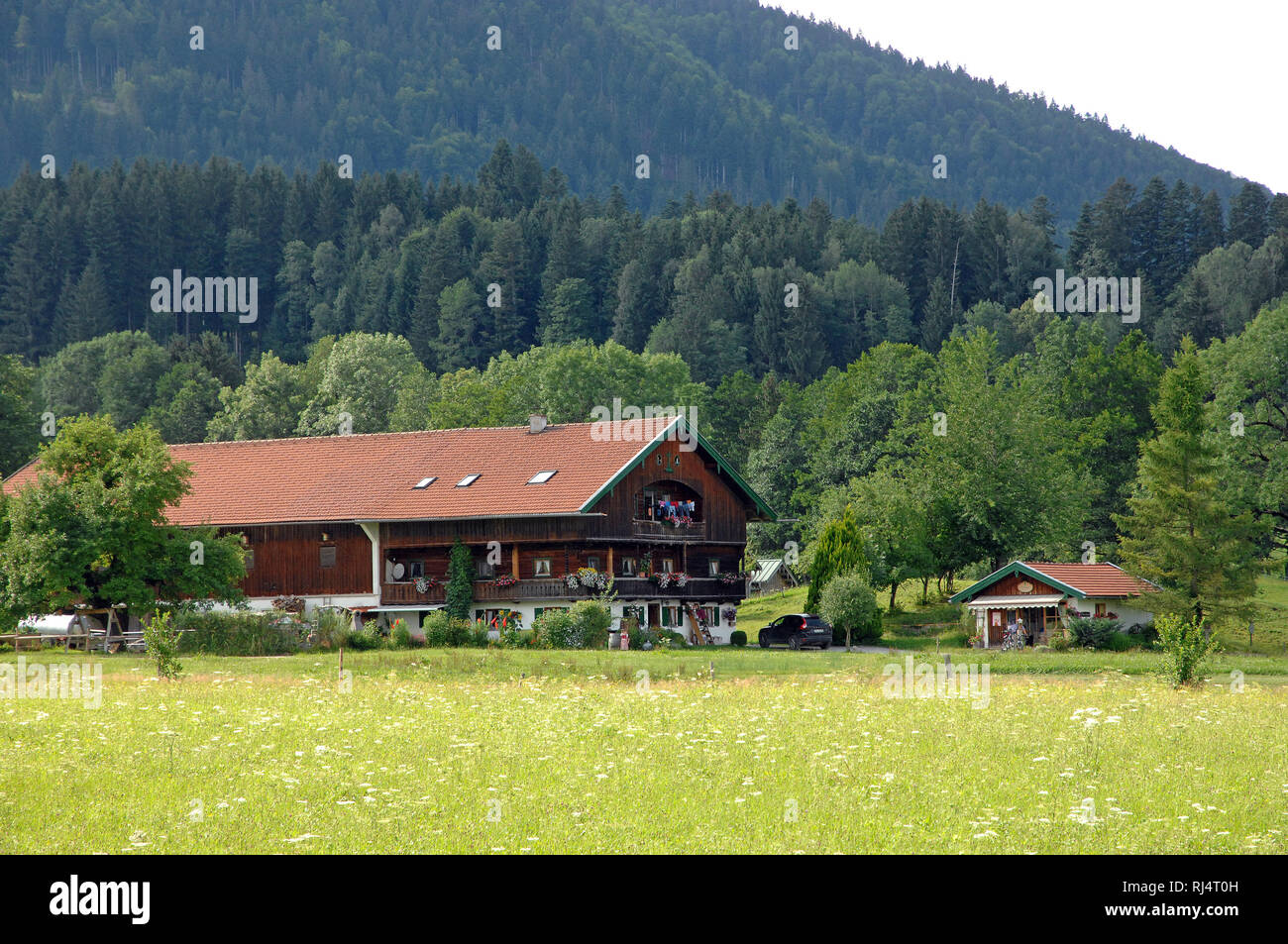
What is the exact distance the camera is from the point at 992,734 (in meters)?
21.9

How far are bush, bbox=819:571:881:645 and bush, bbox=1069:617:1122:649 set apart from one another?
777 cm

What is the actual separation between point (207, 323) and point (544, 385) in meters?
79.0

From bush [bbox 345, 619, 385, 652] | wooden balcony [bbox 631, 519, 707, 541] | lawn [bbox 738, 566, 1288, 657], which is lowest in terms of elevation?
lawn [bbox 738, 566, 1288, 657]

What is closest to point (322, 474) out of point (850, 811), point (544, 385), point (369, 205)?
point (544, 385)

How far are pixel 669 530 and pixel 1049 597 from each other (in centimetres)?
1589

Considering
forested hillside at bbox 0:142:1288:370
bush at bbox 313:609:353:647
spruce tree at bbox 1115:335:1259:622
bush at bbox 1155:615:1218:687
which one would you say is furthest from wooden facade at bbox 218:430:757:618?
forested hillside at bbox 0:142:1288:370

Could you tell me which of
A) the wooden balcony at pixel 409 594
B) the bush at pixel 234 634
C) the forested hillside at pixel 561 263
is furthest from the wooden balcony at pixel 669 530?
the forested hillside at pixel 561 263

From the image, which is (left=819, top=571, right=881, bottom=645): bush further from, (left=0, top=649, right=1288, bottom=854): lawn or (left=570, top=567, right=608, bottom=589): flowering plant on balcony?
(left=0, top=649, right=1288, bottom=854): lawn

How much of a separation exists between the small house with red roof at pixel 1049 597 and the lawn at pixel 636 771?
28234 mm

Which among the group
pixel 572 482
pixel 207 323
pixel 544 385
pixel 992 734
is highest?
pixel 207 323

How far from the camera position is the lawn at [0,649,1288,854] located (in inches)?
571

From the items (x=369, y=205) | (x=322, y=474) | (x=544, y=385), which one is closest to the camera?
(x=322, y=474)

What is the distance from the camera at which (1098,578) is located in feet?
193

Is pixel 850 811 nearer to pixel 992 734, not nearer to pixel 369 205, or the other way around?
pixel 992 734
